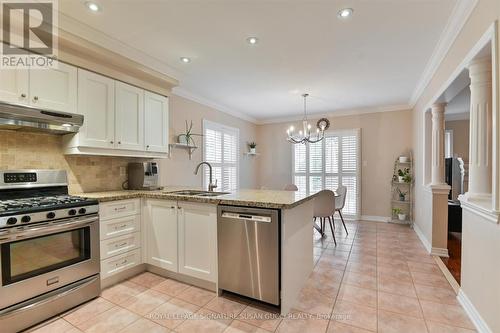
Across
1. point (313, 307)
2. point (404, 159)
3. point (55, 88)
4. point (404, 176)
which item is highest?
point (55, 88)

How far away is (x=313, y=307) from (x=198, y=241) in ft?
3.98

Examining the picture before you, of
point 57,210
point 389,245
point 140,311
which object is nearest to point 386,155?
point 389,245

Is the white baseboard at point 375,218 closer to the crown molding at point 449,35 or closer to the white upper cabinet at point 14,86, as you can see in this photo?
the crown molding at point 449,35

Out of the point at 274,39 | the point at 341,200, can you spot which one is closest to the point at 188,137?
the point at 274,39

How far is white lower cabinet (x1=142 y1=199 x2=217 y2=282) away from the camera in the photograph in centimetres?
230

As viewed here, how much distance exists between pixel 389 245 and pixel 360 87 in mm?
2623

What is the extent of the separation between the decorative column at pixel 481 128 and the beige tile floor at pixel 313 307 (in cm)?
109

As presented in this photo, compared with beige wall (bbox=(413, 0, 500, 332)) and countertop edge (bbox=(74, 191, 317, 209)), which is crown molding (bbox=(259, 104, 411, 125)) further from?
countertop edge (bbox=(74, 191, 317, 209))

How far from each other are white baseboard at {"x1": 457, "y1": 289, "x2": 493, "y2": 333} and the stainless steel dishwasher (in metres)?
1.46

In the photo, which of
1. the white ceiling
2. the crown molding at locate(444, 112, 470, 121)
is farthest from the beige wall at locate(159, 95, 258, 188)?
the crown molding at locate(444, 112, 470, 121)

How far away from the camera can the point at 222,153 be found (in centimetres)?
530

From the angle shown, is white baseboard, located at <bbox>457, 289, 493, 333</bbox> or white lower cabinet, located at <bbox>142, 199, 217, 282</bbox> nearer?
white baseboard, located at <bbox>457, 289, 493, 333</bbox>

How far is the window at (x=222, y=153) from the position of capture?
15.8ft

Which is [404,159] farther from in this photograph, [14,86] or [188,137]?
[14,86]
